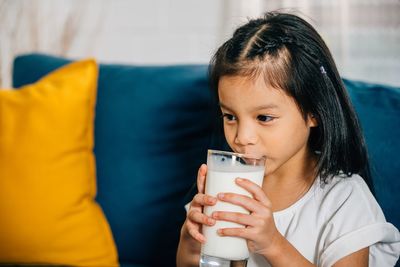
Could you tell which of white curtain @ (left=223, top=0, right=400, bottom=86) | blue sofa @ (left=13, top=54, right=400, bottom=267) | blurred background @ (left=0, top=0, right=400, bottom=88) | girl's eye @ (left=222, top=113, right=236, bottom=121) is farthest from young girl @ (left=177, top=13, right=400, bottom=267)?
blurred background @ (left=0, top=0, right=400, bottom=88)

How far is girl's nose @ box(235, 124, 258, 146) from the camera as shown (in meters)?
1.21

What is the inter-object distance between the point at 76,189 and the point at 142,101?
0.35m

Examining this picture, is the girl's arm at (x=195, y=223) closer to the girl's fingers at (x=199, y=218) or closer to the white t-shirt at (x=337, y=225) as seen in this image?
the girl's fingers at (x=199, y=218)

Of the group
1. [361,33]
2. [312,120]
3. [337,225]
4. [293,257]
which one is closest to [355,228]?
[337,225]

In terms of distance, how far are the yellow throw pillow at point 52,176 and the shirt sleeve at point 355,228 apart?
63 cm

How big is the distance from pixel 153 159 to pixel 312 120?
563 mm

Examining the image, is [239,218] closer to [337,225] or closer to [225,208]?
[225,208]

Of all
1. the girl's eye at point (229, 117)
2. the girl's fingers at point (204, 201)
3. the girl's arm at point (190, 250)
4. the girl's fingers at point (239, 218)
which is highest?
the girl's eye at point (229, 117)

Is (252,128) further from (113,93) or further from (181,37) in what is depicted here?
(181,37)

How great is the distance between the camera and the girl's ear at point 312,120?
1.33m

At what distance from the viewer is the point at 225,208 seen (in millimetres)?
1117

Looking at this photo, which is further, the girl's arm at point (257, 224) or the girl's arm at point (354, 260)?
the girl's arm at point (354, 260)

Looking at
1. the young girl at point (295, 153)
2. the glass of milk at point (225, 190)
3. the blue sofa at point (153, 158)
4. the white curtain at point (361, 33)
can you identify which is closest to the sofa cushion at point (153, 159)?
the blue sofa at point (153, 158)

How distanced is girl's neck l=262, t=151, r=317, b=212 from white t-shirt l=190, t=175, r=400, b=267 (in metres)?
0.02
